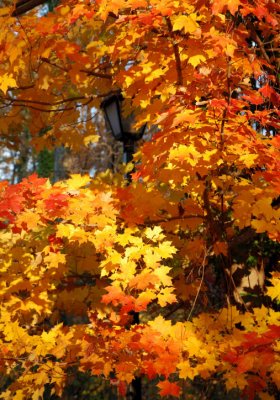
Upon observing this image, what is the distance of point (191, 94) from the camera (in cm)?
303

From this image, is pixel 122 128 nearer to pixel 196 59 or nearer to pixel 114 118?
pixel 114 118

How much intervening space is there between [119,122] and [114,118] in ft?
0.31

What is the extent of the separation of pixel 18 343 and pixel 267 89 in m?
3.36

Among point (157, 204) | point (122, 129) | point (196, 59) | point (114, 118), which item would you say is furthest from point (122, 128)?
point (196, 59)

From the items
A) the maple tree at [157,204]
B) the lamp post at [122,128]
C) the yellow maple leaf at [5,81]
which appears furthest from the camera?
the lamp post at [122,128]

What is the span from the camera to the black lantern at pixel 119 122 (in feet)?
16.0

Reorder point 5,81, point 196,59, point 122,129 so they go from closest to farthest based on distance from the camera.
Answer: point 196,59 → point 5,81 → point 122,129

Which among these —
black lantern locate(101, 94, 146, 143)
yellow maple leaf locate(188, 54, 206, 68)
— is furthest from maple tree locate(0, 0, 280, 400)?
black lantern locate(101, 94, 146, 143)

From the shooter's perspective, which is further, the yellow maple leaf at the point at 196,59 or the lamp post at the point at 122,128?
the lamp post at the point at 122,128

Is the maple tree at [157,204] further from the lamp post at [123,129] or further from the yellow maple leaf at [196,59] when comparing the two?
the lamp post at [123,129]

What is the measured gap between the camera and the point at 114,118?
4.95 meters

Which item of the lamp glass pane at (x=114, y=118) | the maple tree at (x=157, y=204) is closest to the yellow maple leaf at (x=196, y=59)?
the maple tree at (x=157, y=204)

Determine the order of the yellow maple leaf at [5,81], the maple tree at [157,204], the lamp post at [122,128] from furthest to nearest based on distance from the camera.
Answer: the lamp post at [122,128] → the yellow maple leaf at [5,81] → the maple tree at [157,204]

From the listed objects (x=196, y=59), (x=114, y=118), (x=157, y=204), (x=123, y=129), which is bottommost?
(x=157, y=204)
